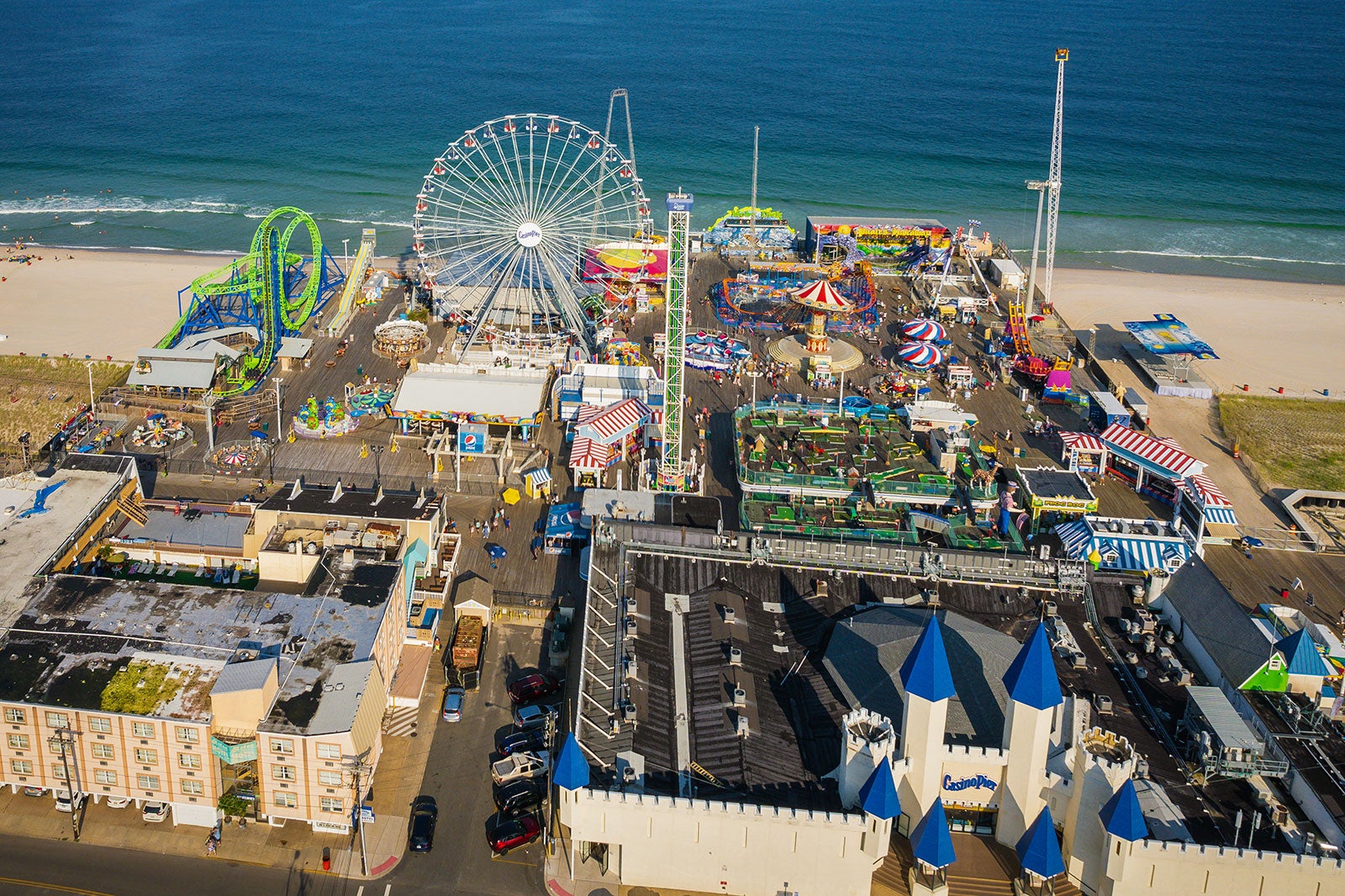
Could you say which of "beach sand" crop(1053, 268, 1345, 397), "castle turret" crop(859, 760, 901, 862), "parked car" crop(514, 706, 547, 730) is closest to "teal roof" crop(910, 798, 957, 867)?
"castle turret" crop(859, 760, 901, 862)

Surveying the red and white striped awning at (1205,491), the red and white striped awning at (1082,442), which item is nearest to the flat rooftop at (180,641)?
the red and white striped awning at (1082,442)

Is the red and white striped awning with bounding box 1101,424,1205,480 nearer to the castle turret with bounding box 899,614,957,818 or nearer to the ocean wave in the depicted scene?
the castle turret with bounding box 899,614,957,818

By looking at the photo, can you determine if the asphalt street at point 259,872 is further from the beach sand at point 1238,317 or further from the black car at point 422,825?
the beach sand at point 1238,317

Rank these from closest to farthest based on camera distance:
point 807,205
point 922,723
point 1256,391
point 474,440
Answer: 1. point 922,723
2. point 474,440
3. point 1256,391
4. point 807,205

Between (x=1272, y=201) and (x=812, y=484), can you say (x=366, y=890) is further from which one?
(x=1272, y=201)

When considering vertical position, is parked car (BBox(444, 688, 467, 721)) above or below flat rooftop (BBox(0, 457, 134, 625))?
below

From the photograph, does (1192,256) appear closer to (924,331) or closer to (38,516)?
(924,331)

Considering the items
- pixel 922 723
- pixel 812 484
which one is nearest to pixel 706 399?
pixel 812 484
